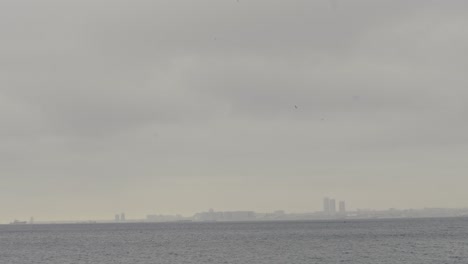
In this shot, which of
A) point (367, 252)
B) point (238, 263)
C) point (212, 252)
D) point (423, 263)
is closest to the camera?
point (423, 263)

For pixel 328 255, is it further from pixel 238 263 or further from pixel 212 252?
pixel 212 252

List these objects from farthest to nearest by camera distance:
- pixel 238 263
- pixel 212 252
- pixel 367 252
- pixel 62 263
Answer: pixel 212 252 → pixel 367 252 → pixel 62 263 → pixel 238 263

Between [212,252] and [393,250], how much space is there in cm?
3384

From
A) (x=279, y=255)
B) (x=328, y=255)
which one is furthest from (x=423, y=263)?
(x=279, y=255)

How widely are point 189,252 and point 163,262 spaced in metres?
19.8

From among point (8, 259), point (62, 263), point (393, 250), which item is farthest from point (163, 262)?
point (393, 250)

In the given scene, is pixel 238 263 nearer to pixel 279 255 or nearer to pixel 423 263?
pixel 279 255

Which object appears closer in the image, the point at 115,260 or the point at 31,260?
the point at 115,260

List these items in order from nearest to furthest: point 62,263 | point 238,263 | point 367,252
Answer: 1. point 238,263
2. point 62,263
3. point 367,252

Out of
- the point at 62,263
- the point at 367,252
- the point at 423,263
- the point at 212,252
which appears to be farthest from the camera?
the point at 212,252

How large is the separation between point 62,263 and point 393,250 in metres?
58.3

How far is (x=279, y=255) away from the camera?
327ft

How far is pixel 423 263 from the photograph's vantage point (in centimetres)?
8162

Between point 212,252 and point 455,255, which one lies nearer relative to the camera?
point 455,255
